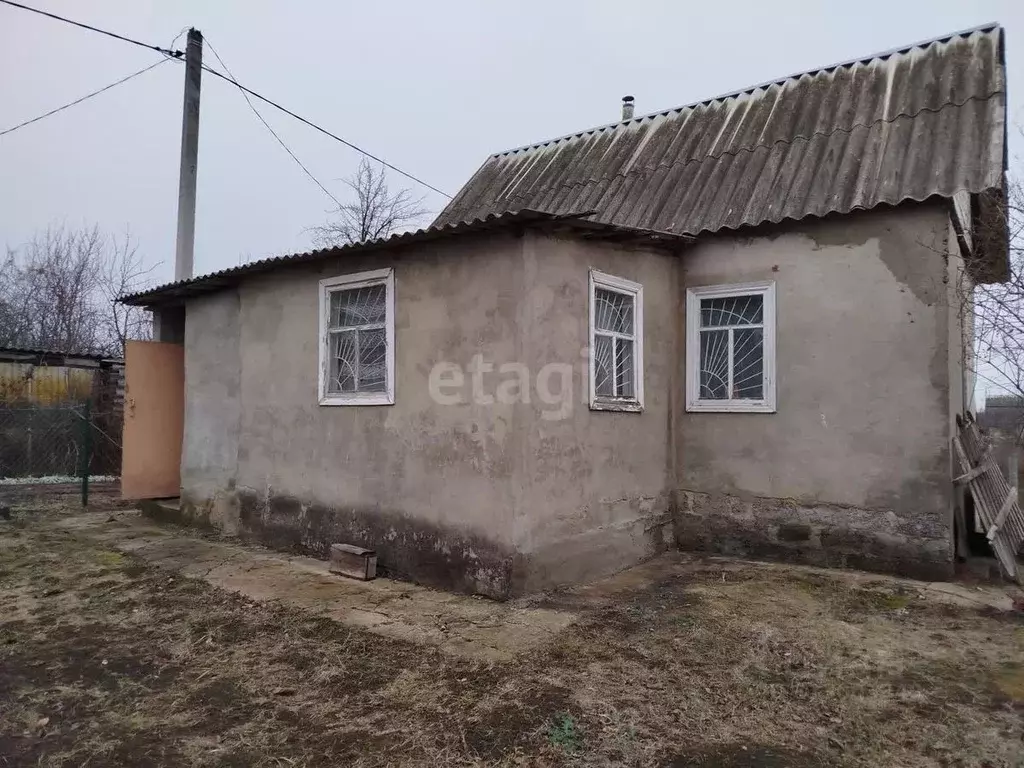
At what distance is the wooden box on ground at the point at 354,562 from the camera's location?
20.6 ft

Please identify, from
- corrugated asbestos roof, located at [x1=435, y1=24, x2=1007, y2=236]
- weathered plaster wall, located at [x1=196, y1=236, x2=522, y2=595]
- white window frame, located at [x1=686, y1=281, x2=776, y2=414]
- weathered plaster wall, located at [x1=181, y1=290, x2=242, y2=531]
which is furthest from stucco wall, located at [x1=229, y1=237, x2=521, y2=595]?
corrugated asbestos roof, located at [x1=435, y1=24, x2=1007, y2=236]

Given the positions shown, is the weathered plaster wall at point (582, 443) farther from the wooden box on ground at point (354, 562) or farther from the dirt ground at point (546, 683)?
the wooden box on ground at point (354, 562)

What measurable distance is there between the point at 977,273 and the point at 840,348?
2.59 metres

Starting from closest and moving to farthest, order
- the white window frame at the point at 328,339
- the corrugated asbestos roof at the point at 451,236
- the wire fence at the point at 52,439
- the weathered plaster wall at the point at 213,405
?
the corrugated asbestos roof at the point at 451,236, the white window frame at the point at 328,339, the weathered plaster wall at the point at 213,405, the wire fence at the point at 52,439

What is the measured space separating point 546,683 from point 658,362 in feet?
13.7

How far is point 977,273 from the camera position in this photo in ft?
25.6

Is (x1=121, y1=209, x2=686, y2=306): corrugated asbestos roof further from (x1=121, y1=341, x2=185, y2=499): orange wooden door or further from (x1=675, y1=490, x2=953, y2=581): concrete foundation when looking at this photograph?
(x1=675, y1=490, x2=953, y2=581): concrete foundation

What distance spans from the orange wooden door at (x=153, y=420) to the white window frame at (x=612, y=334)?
6.71m

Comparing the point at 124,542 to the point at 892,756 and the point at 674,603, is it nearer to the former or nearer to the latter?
the point at 674,603

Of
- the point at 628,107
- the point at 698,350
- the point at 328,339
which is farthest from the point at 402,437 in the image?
the point at 628,107

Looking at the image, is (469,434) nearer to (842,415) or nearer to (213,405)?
(842,415)

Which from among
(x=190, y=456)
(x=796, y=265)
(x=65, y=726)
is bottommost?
(x=65, y=726)

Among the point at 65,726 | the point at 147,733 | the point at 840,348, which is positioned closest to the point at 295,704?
the point at 147,733

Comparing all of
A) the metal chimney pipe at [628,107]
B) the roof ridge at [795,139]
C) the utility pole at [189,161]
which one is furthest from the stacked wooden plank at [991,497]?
the utility pole at [189,161]
